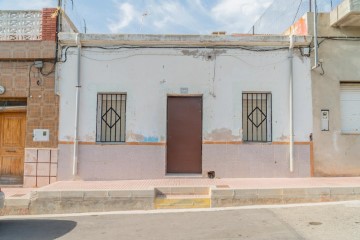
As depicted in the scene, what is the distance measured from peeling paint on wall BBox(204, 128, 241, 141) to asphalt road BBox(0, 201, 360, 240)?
2.72 meters

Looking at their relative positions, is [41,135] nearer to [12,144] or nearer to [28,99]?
[12,144]

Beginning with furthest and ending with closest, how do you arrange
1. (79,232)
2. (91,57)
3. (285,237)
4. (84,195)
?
(91,57) → (84,195) → (79,232) → (285,237)

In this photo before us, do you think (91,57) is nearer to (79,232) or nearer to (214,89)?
(214,89)

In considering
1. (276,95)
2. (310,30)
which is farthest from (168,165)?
(310,30)

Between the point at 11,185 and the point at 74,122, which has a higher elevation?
the point at 74,122

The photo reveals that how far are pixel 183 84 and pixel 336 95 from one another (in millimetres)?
4325

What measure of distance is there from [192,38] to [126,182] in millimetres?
4338

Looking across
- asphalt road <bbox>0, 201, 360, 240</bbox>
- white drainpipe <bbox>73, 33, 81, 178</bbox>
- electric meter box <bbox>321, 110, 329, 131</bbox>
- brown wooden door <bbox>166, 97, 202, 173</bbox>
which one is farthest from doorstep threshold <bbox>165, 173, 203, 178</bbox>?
electric meter box <bbox>321, 110, 329, 131</bbox>

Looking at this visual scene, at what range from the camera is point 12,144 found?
9586 millimetres

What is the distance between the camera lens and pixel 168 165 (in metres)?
9.60

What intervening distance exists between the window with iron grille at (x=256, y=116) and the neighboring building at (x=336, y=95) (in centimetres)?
131

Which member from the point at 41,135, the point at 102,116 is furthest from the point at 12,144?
the point at 102,116

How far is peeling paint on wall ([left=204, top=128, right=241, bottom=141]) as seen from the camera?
372 inches

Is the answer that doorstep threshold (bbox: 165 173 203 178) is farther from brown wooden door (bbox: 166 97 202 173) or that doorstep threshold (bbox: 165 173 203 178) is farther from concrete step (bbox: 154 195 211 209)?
concrete step (bbox: 154 195 211 209)
